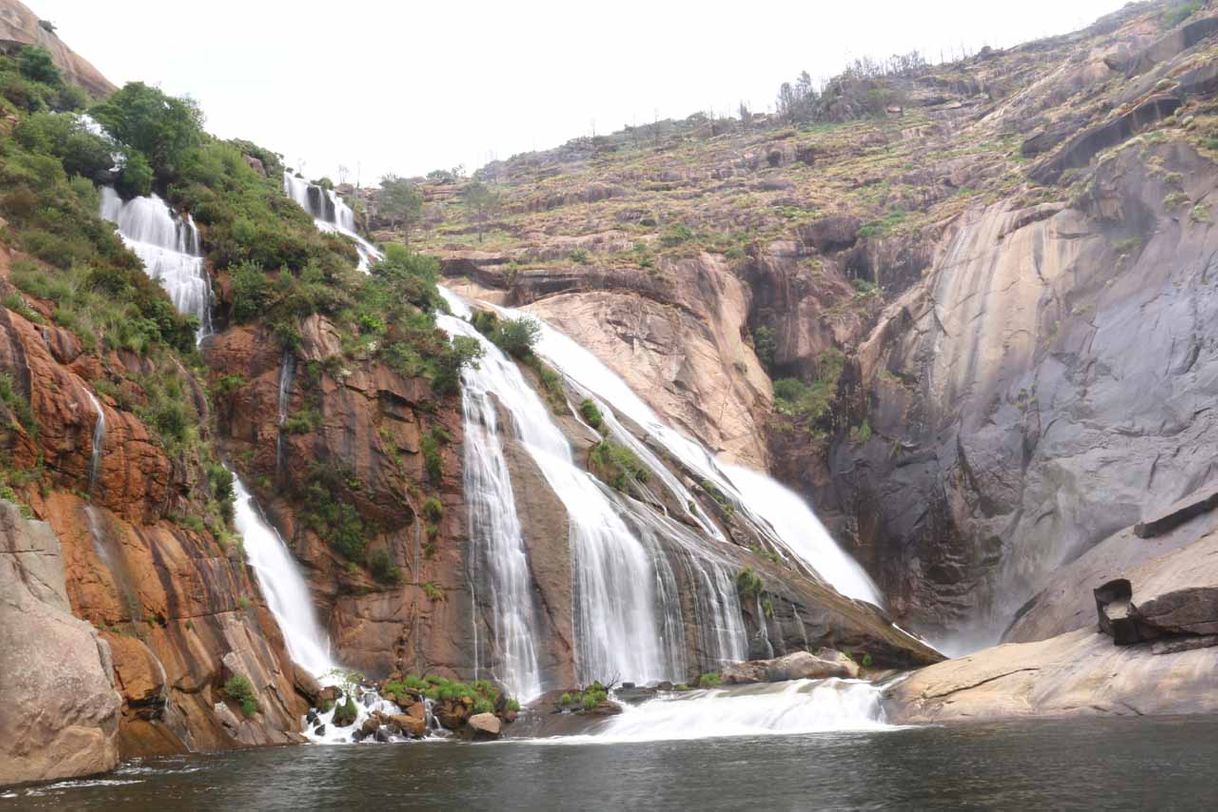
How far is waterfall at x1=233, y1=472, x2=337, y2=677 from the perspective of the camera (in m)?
23.9

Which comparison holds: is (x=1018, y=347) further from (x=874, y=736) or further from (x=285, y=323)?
(x=285, y=323)

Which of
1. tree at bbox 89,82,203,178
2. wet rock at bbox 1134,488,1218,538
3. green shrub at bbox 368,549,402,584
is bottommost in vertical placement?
wet rock at bbox 1134,488,1218,538

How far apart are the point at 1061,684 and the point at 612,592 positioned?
509 inches

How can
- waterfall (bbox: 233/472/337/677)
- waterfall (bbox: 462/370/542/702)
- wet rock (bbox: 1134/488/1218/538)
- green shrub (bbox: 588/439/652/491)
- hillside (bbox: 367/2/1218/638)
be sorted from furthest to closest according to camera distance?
hillside (bbox: 367/2/1218/638)
green shrub (bbox: 588/439/652/491)
waterfall (bbox: 462/370/542/702)
wet rock (bbox: 1134/488/1218/538)
waterfall (bbox: 233/472/337/677)

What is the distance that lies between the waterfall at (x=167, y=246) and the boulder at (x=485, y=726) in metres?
16.3

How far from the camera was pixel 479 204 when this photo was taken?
3329 inches

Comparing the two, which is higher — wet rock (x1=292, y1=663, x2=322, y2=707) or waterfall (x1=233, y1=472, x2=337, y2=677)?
waterfall (x1=233, y1=472, x2=337, y2=677)

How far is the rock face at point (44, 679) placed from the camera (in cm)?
1336

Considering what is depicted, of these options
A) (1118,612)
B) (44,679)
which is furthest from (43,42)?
(1118,612)

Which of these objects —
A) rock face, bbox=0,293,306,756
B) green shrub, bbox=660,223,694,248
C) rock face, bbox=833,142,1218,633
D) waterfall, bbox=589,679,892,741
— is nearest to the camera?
rock face, bbox=0,293,306,756

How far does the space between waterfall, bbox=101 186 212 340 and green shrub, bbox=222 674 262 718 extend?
14228mm

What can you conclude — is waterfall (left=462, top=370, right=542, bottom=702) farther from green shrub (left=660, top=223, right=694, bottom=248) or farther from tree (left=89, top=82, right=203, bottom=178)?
green shrub (left=660, top=223, right=694, bottom=248)

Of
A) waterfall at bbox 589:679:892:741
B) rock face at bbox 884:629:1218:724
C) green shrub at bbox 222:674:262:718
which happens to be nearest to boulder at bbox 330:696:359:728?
green shrub at bbox 222:674:262:718

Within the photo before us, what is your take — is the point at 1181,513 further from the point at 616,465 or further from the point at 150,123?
the point at 150,123
